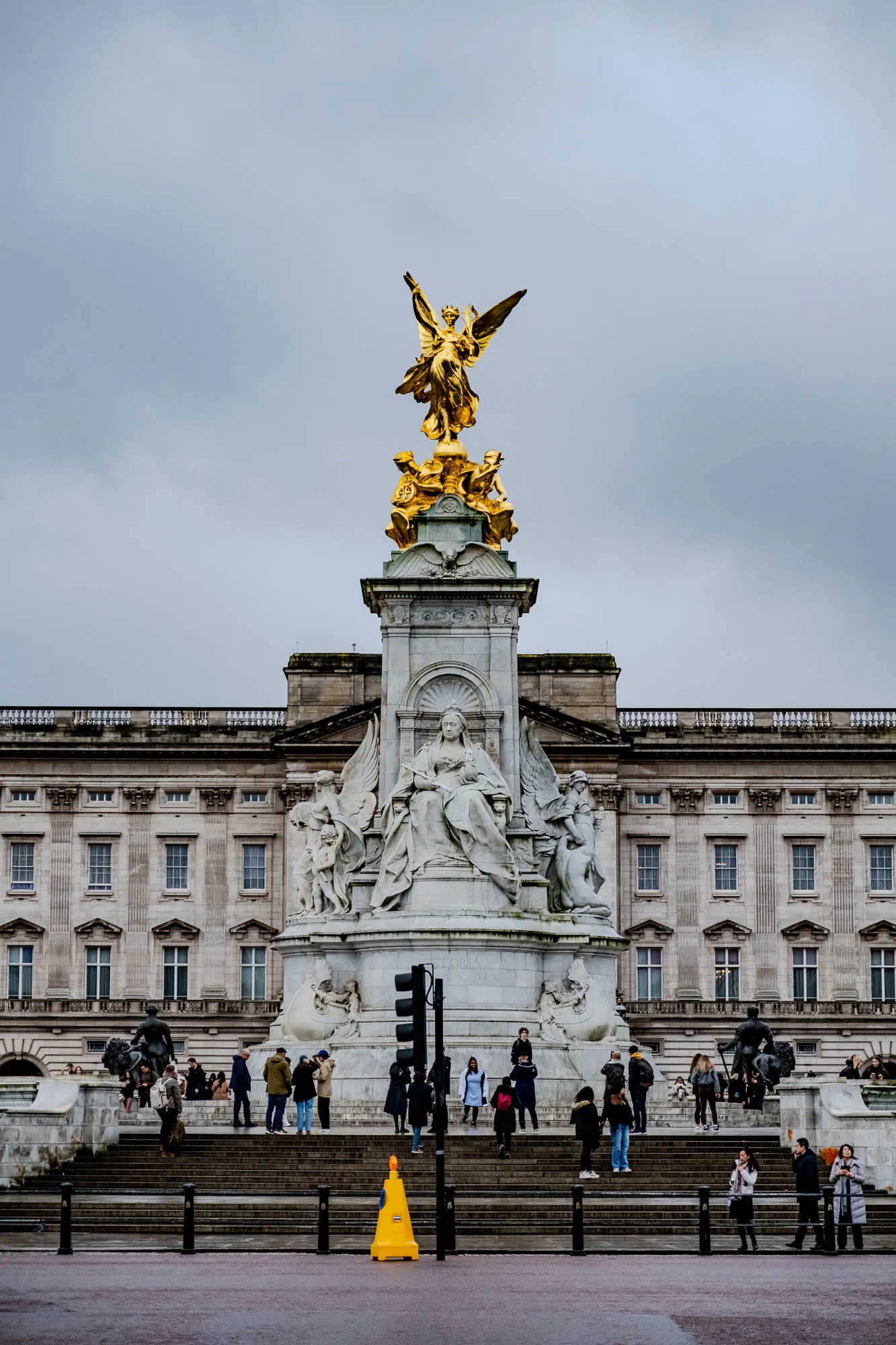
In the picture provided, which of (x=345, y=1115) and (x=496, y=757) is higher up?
(x=496, y=757)

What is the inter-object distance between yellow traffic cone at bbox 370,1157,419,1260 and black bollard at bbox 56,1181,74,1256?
3846mm

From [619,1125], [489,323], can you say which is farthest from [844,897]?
[619,1125]

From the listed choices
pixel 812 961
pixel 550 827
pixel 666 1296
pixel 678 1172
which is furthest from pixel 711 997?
pixel 666 1296

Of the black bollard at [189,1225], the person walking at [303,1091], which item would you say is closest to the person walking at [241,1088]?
the person walking at [303,1091]

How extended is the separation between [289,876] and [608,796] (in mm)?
12373

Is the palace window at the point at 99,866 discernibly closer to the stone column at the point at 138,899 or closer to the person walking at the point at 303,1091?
the stone column at the point at 138,899

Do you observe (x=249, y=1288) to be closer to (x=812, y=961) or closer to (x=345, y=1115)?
(x=345, y=1115)

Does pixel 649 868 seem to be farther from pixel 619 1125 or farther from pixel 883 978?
pixel 619 1125

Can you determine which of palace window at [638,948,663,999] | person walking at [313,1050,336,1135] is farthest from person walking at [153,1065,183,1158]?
palace window at [638,948,663,999]

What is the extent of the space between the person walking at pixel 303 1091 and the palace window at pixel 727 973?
52043 millimetres

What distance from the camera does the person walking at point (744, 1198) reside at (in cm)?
3247

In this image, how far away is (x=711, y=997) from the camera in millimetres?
95062

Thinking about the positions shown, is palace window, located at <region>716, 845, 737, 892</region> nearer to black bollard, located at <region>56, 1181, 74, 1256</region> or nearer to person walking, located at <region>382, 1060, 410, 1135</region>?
person walking, located at <region>382, 1060, 410, 1135</region>

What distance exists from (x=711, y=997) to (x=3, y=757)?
94.1 ft
